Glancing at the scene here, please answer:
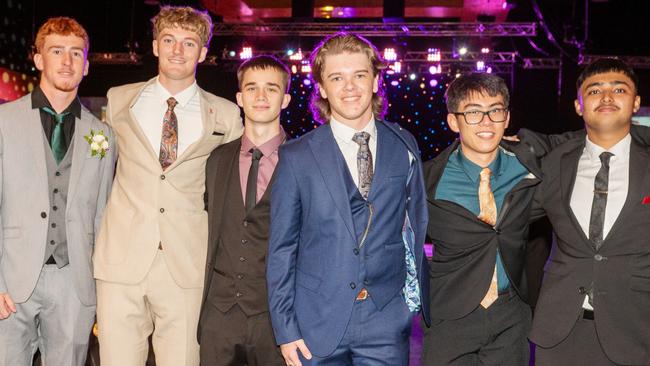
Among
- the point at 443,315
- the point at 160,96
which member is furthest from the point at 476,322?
the point at 160,96

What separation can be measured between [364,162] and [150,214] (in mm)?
1091

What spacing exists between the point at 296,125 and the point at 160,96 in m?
8.45

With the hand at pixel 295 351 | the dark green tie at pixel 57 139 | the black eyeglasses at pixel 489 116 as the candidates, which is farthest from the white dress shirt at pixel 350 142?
the dark green tie at pixel 57 139

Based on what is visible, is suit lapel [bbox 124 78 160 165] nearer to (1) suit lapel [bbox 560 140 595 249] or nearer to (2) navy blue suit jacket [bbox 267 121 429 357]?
(2) navy blue suit jacket [bbox 267 121 429 357]

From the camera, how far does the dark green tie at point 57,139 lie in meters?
2.85

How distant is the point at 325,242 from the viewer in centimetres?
227

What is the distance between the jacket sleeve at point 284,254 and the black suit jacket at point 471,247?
682 mm

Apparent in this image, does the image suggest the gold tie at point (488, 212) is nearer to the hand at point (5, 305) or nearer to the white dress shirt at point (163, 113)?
the white dress shirt at point (163, 113)

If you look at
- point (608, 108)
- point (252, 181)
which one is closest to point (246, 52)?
point (252, 181)

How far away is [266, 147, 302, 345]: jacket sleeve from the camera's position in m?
2.24

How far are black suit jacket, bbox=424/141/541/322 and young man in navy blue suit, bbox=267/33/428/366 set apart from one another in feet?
0.66

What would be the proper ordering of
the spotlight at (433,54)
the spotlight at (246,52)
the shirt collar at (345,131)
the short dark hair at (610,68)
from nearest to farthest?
the shirt collar at (345,131) < the short dark hair at (610,68) < the spotlight at (433,54) < the spotlight at (246,52)

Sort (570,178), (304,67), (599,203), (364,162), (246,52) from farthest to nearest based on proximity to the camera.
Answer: (304,67) < (246,52) < (570,178) < (599,203) < (364,162)

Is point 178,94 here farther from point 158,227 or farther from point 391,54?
point 391,54
